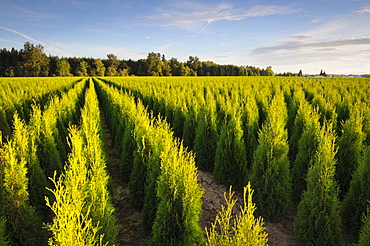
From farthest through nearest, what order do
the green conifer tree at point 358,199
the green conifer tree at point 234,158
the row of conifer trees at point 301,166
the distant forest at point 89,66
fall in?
the distant forest at point 89,66
the green conifer tree at point 234,158
the green conifer tree at point 358,199
the row of conifer trees at point 301,166

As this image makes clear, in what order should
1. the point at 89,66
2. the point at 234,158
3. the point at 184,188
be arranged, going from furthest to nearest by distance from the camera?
the point at 89,66 < the point at 234,158 < the point at 184,188

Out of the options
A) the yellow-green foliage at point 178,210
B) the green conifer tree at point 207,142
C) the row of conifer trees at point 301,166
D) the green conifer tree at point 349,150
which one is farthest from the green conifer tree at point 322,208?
the green conifer tree at point 207,142

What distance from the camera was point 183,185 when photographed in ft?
12.0

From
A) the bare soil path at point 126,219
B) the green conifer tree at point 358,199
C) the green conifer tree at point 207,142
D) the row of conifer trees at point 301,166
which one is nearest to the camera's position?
the row of conifer trees at point 301,166

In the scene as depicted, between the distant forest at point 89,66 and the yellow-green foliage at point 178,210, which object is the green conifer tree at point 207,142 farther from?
the distant forest at point 89,66

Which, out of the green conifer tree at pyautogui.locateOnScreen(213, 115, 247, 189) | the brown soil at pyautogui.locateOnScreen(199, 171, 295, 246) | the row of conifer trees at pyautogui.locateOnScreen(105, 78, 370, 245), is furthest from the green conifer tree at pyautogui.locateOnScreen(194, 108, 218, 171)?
the green conifer tree at pyautogui.locateOnScreen(213, 115, 247, 189)

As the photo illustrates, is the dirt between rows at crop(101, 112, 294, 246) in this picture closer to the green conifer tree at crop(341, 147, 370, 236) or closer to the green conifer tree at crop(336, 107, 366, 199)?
the green conifer tree at crop(341, 147, 370, 236)

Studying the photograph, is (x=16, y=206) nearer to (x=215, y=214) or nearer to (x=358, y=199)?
(x=215, y=214)

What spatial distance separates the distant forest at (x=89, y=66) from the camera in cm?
8556

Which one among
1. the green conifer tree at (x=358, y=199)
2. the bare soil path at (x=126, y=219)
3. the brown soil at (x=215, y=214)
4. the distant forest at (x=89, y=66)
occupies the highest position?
the distant forest at (x=89, y=66)

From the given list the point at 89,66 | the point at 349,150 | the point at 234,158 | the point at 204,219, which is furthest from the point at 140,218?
the point at 89,66

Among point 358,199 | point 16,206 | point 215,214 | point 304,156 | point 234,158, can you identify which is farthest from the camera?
point 234,158

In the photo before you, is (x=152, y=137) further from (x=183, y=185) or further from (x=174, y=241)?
(x=174, y=241)

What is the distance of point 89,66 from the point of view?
311ft
